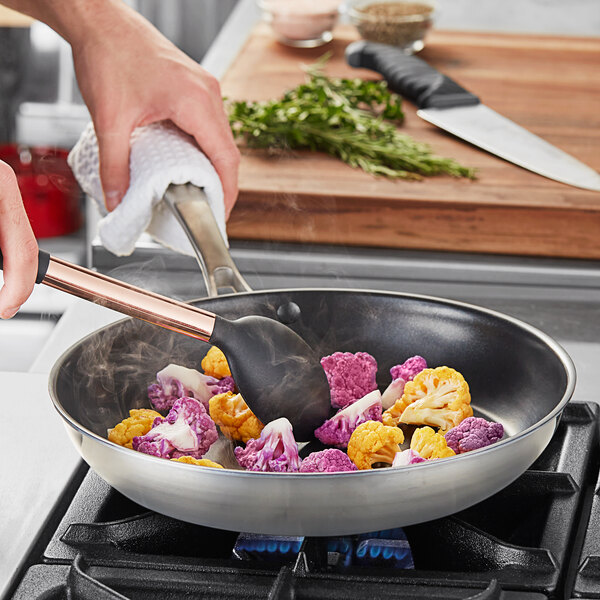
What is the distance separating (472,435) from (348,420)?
0.36ft

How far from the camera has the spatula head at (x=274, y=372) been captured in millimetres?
803

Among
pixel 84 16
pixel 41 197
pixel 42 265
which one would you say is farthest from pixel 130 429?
pixel 41 197

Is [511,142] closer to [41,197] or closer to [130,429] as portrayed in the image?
[130,429]

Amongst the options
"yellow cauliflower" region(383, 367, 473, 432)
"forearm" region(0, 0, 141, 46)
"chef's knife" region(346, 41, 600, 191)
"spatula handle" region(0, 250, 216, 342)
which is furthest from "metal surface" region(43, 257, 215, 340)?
"chef's knife" region(346, 41, 600, 191)

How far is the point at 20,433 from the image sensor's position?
908 millimetres

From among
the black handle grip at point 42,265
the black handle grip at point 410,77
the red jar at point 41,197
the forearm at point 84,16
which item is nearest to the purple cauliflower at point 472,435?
the black handle grip at point 42,265

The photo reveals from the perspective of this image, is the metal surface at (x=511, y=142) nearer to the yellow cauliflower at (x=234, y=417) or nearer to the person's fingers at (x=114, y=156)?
the person's fingers at (x=114, y=156)

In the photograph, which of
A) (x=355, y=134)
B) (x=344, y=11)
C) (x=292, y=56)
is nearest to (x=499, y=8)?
(x=344, y=11)

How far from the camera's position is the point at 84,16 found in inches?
44.7

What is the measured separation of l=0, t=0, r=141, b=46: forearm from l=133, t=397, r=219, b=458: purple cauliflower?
0.53 m

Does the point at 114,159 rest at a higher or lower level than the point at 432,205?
higher

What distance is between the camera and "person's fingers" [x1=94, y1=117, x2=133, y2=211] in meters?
1.09

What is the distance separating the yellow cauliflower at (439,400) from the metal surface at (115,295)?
0.72ft

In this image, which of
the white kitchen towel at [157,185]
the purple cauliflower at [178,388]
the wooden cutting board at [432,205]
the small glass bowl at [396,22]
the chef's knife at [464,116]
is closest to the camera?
the purple cauliflower at [178,388]
